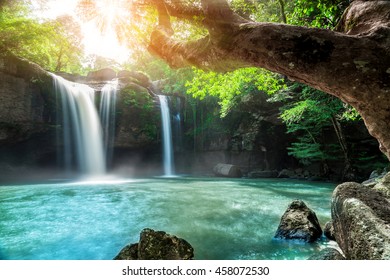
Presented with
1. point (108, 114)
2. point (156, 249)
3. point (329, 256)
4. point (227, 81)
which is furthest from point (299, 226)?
point (108, 114)

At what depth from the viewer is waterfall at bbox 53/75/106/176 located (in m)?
19.4

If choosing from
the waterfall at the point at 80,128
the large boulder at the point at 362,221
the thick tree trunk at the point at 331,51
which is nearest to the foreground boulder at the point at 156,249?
the large boulder at the point at 362,221

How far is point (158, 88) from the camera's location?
98.7 feet

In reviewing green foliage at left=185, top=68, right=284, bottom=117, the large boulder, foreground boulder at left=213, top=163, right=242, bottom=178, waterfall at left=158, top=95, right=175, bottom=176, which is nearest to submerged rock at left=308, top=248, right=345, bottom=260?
the large boulder

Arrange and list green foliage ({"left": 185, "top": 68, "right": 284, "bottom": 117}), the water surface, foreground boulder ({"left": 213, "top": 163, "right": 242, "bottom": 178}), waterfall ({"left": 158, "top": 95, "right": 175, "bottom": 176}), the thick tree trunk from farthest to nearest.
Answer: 1. waterfall ({"left": 158, "top": 95, "right": 175, "bottom": 176})
2. foreground boulder ({"left": 213, "top": 163, "right": 242, "bottom": 178})
3. green foliage ({"left": 185, "top": 68, "right": 284, "bottom": 117})
4. the water surface
5. the thick tree trunk

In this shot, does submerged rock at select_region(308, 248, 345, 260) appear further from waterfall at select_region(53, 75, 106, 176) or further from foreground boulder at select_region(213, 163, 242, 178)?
waterfall at select_region(53, 75, 106, 176)

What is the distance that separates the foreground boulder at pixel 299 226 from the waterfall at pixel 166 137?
19.6 m

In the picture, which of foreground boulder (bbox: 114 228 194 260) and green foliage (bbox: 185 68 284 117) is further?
green foliage (bbox: 185 68 284 117)

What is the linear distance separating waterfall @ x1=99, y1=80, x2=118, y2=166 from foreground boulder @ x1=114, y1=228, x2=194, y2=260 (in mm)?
19349

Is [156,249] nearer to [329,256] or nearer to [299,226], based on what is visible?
[329,256]

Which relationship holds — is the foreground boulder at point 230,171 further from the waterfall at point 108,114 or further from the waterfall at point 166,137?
the waterfall at point 108,114

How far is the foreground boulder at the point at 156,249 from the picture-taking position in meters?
3.35
